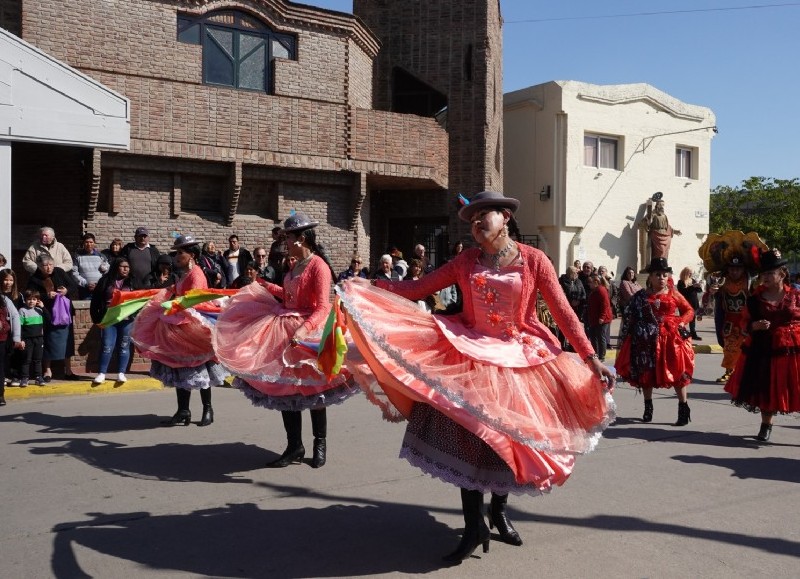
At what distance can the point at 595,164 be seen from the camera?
27594 mm

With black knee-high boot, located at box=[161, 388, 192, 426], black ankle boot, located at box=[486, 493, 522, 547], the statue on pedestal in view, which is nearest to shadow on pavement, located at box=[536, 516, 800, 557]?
black ankle boot, located at box=[486, 493, 522, 547]

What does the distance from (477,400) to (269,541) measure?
67.7 inches

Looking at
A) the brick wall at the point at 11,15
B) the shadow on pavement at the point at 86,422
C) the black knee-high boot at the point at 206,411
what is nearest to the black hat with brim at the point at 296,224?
the black knee-high boot at the point at 206,411

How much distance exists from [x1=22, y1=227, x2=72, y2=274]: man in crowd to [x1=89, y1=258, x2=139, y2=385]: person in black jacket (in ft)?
3.91

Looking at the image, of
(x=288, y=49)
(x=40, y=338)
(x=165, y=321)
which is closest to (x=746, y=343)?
(x=165, y=321)

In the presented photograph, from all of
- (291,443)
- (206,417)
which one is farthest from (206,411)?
(291,443)

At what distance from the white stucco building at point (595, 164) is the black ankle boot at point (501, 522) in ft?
71.3

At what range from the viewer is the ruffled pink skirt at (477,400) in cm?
429

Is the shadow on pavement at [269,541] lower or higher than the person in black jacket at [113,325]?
lower

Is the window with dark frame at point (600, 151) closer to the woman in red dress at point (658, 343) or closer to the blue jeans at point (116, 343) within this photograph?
the woman in red dress at point (658, 343)

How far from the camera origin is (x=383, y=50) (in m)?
21.9

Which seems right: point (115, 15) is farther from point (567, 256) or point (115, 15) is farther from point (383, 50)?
point (567, 256)

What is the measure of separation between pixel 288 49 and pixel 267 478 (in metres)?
14.3

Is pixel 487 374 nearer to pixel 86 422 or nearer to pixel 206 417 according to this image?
pixel 206 417
